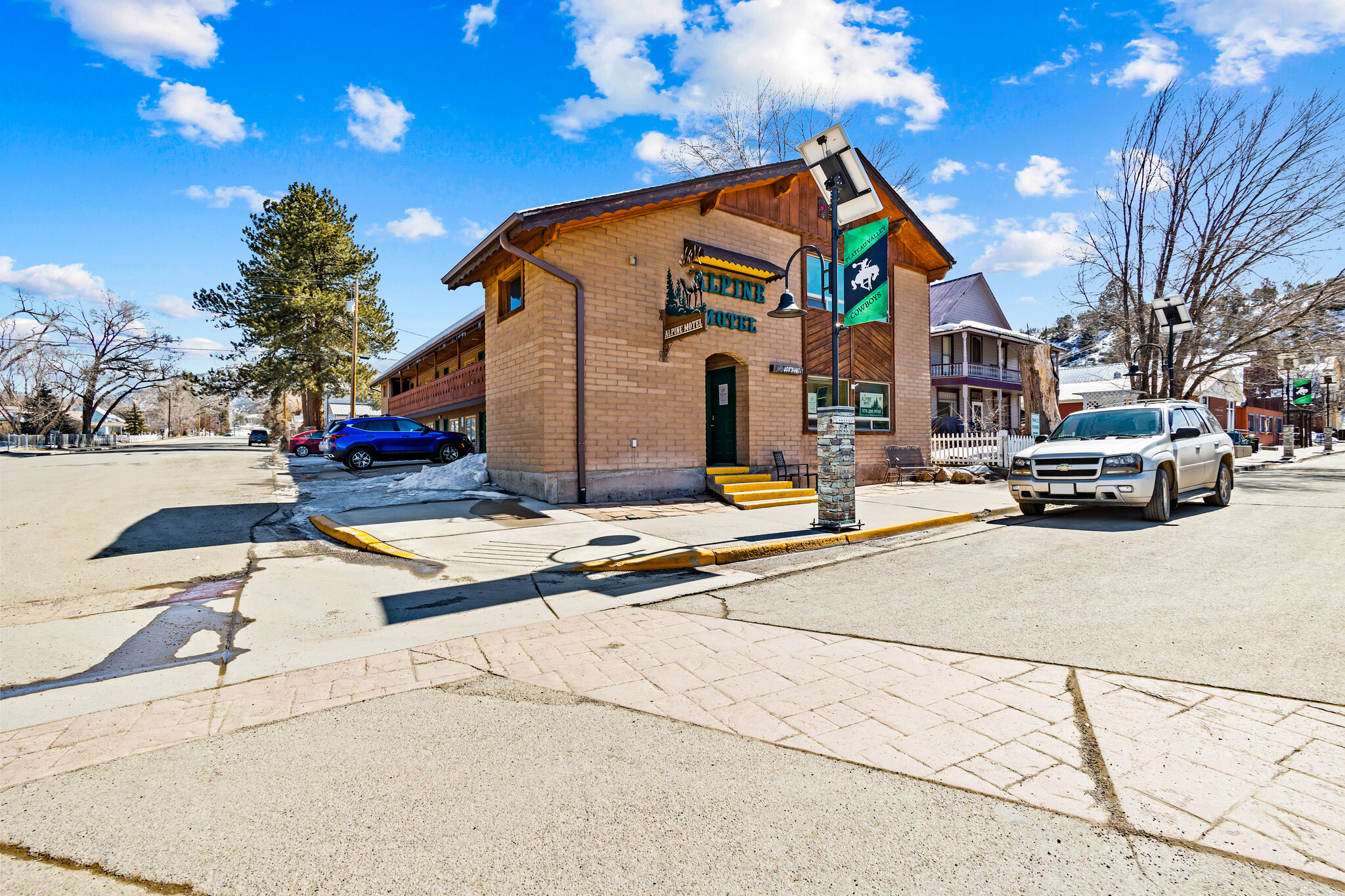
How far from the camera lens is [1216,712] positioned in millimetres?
2879

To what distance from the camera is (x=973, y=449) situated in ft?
60.1

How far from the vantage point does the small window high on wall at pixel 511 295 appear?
1188 centimetres

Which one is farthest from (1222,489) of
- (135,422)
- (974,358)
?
(135,422)

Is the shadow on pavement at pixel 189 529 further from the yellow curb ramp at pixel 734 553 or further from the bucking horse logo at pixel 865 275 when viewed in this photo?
the bucking horse logo at pixel 865 275

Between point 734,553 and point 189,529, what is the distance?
24.9 feet

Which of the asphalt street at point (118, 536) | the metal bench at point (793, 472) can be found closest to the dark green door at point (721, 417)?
the metal bench at point (793, 472)

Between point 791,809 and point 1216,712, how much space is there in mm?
2303

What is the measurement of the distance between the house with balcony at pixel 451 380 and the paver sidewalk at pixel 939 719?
13932 millimetres

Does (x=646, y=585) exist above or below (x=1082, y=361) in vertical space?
below

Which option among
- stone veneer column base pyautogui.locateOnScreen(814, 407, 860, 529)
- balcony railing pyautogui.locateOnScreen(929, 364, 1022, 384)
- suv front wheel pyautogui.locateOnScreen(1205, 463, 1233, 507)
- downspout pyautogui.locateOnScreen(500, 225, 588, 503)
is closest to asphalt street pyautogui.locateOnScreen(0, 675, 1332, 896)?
stone veneer column base pyautogui.locateOnScreen(814, 407, 860, 529)

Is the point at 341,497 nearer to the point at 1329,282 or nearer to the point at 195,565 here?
the point at 195,565

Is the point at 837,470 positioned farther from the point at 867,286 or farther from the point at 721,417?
the point at 721,417

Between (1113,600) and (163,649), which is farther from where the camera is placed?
(1113,600)

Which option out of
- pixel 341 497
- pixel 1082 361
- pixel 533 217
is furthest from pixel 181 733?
pixel 1082 361
